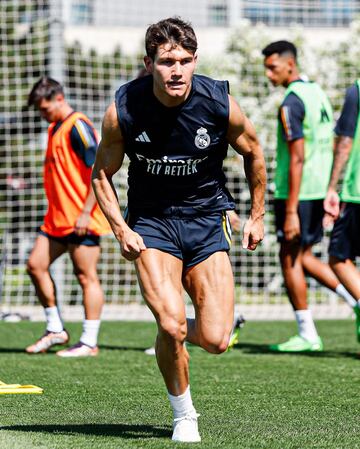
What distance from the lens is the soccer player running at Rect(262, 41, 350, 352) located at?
874 centimetres

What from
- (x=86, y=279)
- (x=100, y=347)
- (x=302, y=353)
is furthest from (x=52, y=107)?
(x=302, y=353)

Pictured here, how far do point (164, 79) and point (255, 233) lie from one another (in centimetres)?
90

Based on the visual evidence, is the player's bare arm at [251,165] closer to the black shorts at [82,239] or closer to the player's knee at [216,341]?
the player's knee at [216,341]

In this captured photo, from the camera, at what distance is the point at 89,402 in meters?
6.10

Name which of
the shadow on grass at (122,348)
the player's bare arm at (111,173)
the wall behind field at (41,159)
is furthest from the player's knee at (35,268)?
the wall behind field at (41,159)

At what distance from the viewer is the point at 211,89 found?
16.6 ft

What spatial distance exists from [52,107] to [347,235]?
2.61 m

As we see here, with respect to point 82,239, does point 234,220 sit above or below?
above

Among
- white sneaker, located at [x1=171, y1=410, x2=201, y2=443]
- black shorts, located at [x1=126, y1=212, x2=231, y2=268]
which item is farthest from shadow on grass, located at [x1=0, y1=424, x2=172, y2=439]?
black shorts, located at [x1=126, y1=212, x2=231, y2=268]

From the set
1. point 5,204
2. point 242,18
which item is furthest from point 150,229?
point 242,18

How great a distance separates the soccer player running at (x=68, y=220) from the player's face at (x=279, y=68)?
1.57 m

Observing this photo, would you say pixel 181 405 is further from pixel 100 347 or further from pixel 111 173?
pixel 100 347

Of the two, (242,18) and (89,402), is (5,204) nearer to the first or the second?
(242,18)

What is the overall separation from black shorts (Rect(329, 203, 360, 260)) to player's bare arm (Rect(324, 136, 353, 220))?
0.11 metres
